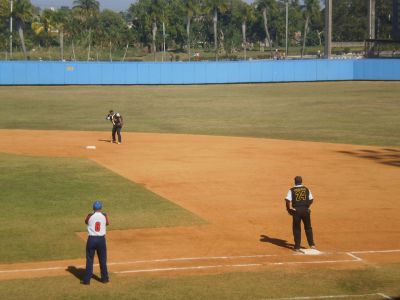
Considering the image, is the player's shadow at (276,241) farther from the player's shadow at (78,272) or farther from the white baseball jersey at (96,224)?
the white baseball jersey at (96,224)

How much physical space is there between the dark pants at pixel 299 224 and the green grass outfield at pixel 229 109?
24.4 metres

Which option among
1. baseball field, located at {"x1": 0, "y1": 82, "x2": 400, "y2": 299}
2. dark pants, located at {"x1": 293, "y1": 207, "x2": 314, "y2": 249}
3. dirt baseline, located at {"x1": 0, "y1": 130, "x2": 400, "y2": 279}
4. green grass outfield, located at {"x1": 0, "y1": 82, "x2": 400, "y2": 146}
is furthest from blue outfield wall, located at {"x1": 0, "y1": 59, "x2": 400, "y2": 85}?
dark pants, located at {"x1": 293, "y1": 207, "x2": 314, "y2": 249}

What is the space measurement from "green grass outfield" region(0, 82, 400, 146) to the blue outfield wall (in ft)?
7.63

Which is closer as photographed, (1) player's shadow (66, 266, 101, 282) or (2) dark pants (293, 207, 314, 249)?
(1) player's shadow (66, 266, 101, 282)

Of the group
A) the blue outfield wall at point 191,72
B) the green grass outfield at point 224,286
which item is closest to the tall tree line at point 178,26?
the blue outfield wall at point 191,72

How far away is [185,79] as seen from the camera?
297ft

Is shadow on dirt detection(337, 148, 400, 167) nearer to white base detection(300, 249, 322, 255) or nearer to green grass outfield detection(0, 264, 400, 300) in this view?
white base detection(300, 249, 322, 255)

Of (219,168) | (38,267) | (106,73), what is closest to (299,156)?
(219,168)

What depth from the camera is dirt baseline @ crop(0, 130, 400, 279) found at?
67.1 feet

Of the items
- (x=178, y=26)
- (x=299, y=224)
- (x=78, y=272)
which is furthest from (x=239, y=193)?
(x=178, y=26)

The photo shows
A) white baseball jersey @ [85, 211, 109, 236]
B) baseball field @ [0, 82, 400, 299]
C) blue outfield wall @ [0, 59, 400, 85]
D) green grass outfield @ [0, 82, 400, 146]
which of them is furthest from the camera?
blue outfield wall @ [0, 59, 400, 85]

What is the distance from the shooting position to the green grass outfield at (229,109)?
51.2m

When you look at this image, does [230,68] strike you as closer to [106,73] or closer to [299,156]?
[106,73]

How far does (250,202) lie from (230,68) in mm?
64521
